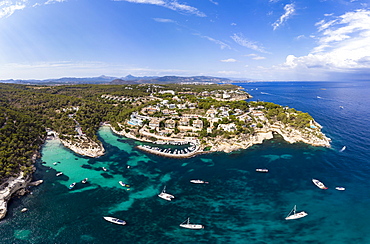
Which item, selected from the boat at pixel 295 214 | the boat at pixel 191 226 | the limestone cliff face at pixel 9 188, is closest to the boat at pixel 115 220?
the boat at pixel 191 226

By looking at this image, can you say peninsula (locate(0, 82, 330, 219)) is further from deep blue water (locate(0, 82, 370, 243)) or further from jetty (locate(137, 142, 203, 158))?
deep blue water (locate(0, 82, 370, 243))

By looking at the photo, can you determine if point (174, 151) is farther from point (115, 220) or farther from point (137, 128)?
point (115, 220)

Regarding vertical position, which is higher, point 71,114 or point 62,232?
point 71,114

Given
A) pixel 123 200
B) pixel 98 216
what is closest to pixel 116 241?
pixel 98 216

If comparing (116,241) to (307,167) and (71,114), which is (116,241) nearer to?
(307,167)

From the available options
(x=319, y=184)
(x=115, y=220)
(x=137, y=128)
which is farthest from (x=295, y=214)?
(x=137, y=128)
